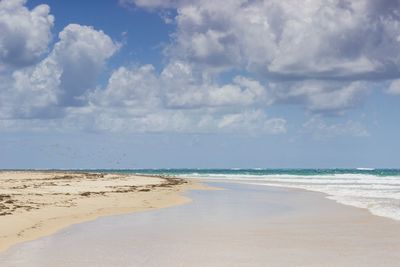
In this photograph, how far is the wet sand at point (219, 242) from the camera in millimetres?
13195

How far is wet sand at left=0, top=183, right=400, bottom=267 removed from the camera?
1320 centimetres

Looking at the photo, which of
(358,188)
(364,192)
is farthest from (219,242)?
(358,188)

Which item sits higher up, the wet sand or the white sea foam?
the white sea foam

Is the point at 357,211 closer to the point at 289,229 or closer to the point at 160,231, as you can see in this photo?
the point at 289,229

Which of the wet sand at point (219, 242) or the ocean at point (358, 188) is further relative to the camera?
the ocean at point (358, 188)

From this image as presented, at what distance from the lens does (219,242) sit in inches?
639

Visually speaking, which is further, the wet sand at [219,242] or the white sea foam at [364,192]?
the white sea foam at [364,192]

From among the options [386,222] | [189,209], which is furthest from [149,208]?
[386,222]

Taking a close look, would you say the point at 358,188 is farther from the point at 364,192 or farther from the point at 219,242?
the point at 219,242

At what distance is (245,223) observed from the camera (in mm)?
21656

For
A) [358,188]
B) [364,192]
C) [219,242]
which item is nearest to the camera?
[219,242]

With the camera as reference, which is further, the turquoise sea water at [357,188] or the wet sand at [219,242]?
the turquoise sea water at [357,188]

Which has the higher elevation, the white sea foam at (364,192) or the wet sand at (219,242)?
the white sea foam at (364,192)

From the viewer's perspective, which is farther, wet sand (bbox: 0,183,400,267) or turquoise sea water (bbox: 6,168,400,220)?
turquoise sea water (bbox: 6,168,400,220)
